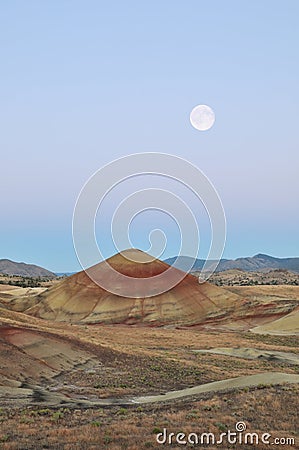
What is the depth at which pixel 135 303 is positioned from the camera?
8538 centimetres

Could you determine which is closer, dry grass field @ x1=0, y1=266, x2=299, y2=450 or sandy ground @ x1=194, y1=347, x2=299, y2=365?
dry grass field @ x1=0, y1=266, x2=299, y2=450

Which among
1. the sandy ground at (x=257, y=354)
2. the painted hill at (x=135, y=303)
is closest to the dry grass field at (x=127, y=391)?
the sandy ground at (x=257, y=354)

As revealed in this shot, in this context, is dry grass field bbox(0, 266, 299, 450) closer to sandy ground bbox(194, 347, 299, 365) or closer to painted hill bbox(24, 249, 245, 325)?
sandy ground bbox(194, 347, 299, 365)

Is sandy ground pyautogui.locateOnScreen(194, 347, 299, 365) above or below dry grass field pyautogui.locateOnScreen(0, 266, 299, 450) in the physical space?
above

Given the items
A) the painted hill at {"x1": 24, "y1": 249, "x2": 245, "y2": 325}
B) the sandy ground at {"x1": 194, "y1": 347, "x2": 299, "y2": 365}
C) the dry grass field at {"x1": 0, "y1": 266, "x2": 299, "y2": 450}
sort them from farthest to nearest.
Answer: the painted hill at {"x1": 24, "y1": 249, "x2": 245, "y2": 325}, the sandy ground at {"x1": 194, "y1": 347, "x2": 299, "y2": 365}, the dry grass field at {"x1": 0, "y1": 266, "x2": 299, "y2": 450}

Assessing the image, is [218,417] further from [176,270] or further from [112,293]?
[176,270]

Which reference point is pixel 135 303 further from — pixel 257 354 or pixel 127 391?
pixel 127 391

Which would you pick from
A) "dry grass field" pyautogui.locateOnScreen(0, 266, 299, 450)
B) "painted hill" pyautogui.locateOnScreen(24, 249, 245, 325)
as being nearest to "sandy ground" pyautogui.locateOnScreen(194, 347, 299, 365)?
"dry grass field" pyautogui.locateOnScreen(0, 266, 299, 450)

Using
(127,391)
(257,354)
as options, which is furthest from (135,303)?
(127,391)

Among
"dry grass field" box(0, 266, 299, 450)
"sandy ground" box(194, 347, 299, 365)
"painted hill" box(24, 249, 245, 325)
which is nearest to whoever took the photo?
"dry grass field" box(0, 266, 299, 450)

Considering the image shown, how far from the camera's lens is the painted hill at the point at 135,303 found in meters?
81.4

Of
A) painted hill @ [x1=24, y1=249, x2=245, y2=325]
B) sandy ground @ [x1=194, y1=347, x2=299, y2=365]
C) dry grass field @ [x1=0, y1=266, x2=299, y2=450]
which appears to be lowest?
dry grass field @ [x1=0, y1=266, x2=299, y2=450]

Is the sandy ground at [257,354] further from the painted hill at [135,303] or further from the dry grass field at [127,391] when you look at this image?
the painted hill at [135,303]

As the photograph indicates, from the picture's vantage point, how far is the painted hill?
81.4 m
